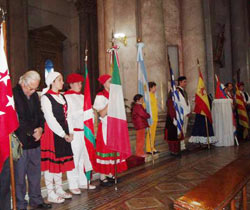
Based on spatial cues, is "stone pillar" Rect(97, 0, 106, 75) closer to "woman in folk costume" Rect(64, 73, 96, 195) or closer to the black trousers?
"woman in folk costume" Rect(64, 73, 96, 195)

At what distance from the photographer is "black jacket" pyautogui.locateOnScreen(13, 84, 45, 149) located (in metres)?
3.08

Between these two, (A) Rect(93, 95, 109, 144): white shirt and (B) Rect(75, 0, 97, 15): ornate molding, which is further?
(B) Rect(75, 0, 97, 15): ornate molding

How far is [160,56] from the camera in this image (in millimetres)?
8938

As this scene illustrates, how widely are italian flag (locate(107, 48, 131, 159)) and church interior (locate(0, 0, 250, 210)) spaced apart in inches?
24.5

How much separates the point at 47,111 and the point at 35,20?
12.0m

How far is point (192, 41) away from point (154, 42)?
113 inches

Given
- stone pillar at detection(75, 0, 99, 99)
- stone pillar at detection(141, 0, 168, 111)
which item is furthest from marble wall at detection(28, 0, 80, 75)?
stone pillar at detection(141, 0, 168, 111)

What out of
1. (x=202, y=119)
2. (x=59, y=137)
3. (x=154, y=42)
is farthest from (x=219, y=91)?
(x=59, y=137)

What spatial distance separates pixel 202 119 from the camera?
7301mm

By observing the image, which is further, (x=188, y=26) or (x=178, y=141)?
(x=188, y=26)

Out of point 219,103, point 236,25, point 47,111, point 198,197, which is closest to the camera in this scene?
point 198,197

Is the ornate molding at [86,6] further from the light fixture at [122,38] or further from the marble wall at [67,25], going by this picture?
the light fixture at [122,38]

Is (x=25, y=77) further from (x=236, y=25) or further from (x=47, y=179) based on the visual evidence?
(x=236, y=25)

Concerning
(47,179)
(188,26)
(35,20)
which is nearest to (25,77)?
(47,179)
